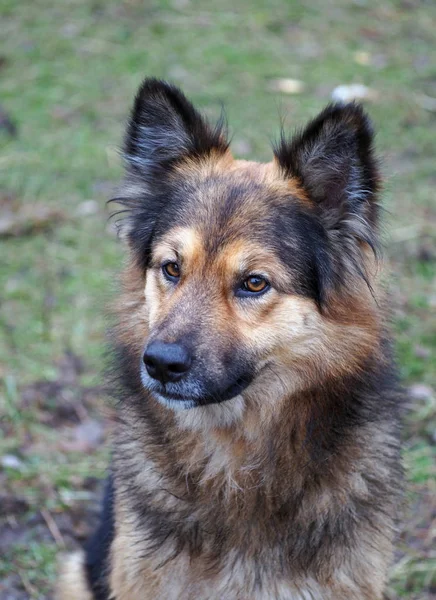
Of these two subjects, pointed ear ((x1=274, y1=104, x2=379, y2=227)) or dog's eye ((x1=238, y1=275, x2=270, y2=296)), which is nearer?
Answer: pointed ear ((x1=274, y1=104, x2=379, y2=227))

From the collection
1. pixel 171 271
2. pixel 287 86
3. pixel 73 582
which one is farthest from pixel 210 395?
pixel 287 86

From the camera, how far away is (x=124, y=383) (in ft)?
11.1

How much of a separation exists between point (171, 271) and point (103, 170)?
173 inches

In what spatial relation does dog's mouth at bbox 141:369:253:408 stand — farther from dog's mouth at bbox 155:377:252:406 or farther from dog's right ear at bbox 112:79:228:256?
dog's right ear at bbox 112:79:228:256

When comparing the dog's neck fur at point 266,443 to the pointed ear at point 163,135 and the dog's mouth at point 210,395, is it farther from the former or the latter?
the pointed ear at point 163,135

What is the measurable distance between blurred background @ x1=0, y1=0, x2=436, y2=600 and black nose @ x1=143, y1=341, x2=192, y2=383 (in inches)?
35.2

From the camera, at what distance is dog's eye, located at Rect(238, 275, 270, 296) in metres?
3.00

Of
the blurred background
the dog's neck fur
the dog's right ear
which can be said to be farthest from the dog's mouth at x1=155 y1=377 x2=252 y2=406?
the blurred background

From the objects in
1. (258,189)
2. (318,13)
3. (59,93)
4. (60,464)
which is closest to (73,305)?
(60,464)

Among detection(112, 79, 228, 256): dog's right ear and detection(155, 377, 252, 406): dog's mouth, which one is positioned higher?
detection(112, 79, 228, 256): dog's right ear

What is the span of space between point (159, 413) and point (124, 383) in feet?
0.77

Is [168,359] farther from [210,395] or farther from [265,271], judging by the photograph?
[265,271]

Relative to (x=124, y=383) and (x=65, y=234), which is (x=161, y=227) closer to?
(x=124, y=383)

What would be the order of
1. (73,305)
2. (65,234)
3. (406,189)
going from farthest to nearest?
(406,189) < (65,234) < (73,305)
